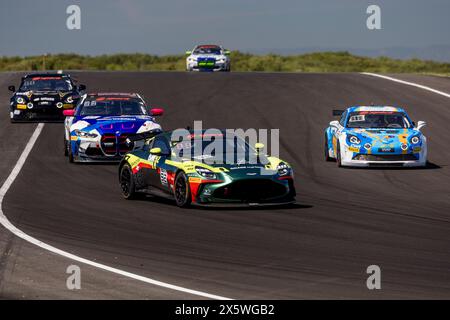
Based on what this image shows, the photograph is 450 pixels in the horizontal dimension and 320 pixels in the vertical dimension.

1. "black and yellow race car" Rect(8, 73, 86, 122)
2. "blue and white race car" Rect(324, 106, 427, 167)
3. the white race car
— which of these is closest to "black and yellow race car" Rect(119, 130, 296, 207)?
"blue and white race car" Rect(324, 106, 427, 167)

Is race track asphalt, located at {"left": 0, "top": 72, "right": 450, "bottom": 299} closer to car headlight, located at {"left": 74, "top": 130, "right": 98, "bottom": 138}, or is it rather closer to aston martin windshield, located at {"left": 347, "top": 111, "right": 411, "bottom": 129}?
car headlight, located at {"left": 74, "top": 130, "right": 98, "bottom": 138}

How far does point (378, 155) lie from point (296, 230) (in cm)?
870

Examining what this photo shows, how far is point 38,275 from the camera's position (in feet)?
38.0

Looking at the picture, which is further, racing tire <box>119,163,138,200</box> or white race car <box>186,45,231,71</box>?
white race car <box>186,45,231,71</box>

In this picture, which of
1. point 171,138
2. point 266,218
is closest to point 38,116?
point 171,138

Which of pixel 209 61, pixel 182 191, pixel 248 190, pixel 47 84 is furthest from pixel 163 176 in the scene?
pixel 209 61

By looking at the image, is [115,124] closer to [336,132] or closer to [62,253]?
[336,132]

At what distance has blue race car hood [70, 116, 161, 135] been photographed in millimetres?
23641

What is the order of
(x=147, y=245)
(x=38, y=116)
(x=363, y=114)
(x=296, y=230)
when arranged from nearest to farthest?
(x=147, y=245) → (x=296, y=230) → (x=363, y=114) → (x=38, y=116)

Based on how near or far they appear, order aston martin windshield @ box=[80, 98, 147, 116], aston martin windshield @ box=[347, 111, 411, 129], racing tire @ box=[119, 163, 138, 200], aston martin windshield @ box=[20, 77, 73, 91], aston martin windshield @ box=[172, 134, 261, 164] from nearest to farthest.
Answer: aston martin windshield @ box=[172, 134, 261, 164] → racing tire @ box=[119, 163, 138, 200] → aston martin windshield @ box=[347, 111, 411, 129] → aston martin windshield @ box=[80, 98, 147, 116] → aston martin windshield @ box=[20, 77, 73, 91]

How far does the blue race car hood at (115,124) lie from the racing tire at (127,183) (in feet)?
15.4

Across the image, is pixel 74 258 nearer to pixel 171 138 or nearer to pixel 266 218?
pixel 266 218

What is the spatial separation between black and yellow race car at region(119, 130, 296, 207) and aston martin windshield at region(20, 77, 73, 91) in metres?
14.0

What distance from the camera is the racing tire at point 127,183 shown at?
60.7 feet
